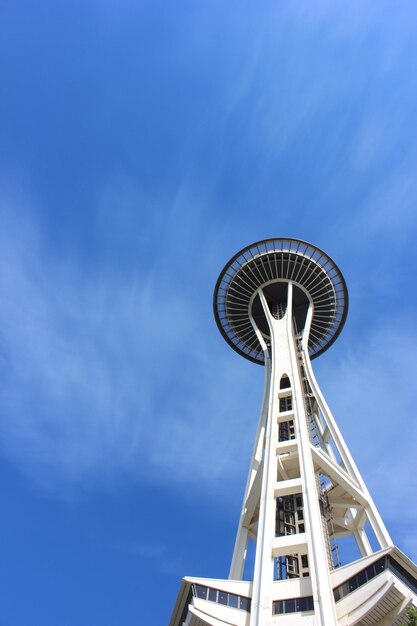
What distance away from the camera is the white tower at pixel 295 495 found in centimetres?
2220

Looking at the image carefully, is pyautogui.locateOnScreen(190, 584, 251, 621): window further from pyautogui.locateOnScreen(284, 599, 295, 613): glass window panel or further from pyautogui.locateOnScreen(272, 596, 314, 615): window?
pyautogui.locateOnScreen(284, 599, 295, 613): glass window panel

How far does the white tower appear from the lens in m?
22.2

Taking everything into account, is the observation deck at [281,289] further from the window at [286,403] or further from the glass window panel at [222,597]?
the glass window panel at [222,597]

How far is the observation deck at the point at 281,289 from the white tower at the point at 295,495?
0.33ft

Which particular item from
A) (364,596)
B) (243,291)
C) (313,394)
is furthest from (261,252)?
(364,596)

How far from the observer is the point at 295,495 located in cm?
3269

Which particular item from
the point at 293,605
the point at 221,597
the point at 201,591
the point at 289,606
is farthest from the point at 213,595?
the point at 293,605

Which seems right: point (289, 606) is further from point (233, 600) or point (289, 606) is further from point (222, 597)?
point (222, 597)

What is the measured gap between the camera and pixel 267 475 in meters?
28.6

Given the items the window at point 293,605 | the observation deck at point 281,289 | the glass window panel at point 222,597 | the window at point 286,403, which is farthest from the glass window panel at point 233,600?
the observation deck at point 281,289

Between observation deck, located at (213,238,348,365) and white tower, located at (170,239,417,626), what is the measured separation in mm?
101

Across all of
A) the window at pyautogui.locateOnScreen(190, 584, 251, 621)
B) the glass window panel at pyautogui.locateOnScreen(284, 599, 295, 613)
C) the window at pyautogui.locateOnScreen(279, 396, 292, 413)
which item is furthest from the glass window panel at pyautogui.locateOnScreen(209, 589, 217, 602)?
the window at pyautogui.locateOnScreen(279, 396, 292, 413)

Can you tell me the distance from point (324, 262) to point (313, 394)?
579 inches

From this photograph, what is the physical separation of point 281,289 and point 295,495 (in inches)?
846
